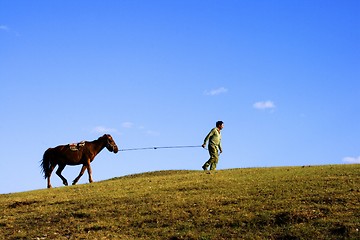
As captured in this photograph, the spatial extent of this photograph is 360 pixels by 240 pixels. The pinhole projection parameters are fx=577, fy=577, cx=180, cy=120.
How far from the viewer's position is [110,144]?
118 ft

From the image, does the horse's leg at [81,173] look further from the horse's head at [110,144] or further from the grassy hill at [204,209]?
the grassy hill at [204,209]

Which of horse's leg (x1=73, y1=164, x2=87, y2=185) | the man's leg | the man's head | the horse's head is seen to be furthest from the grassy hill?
the horse's head

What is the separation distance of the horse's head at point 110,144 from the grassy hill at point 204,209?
6771 mm

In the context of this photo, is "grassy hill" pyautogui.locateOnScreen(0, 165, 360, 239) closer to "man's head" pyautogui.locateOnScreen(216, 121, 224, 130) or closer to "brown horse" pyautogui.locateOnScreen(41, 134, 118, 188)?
"man's head" pyautogui.locateOnScreen(216, 121, 224, 130)

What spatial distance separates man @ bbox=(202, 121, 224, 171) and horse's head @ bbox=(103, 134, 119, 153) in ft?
20.7

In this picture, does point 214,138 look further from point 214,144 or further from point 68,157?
point 68,157

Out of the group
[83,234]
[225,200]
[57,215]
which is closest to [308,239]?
[225,200]

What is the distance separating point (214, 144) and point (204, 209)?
36.5 ft

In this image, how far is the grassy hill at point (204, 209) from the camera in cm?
1908

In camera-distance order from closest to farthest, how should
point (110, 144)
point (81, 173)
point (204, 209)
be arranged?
point (204, 209), point (81, 173), point (110, 144)

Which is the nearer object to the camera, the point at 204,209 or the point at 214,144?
the point at 204,209

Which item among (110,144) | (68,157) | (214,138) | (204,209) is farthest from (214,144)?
(204,209)

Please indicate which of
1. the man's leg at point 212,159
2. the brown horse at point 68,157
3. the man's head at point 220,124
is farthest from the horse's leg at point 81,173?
the man's head at point 220,124

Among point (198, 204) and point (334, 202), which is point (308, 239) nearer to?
point (334, 202)
